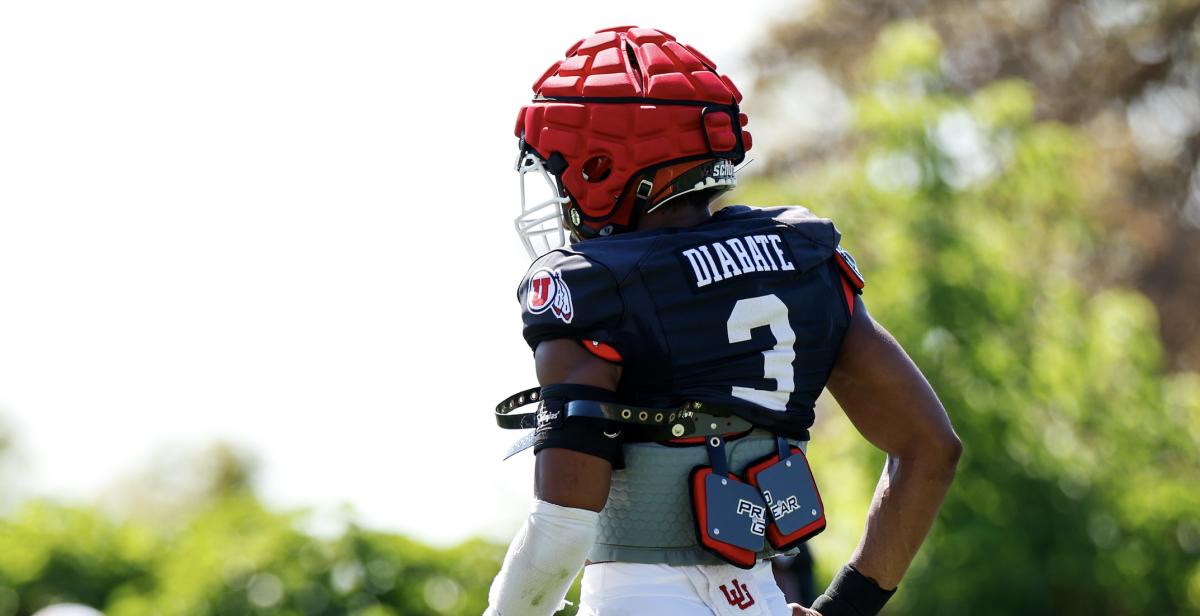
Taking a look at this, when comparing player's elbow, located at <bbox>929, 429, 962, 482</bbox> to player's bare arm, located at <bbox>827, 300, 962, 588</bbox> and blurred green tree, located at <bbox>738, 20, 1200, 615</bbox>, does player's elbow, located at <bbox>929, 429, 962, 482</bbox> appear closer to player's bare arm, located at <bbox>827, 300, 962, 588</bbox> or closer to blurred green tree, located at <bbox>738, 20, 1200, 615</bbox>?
player's bare arm, located at <bbox>827, 300, 962, 588</bbox>

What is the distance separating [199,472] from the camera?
4478 cm

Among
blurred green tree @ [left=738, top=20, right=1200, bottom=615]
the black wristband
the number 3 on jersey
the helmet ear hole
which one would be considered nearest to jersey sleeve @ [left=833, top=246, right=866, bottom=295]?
the number 3 on jersey

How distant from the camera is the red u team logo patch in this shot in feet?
9.38

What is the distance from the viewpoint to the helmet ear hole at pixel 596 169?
10.4 feet

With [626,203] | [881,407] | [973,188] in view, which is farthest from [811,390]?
[973,188]

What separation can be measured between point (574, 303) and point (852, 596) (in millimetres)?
1065

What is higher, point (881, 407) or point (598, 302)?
point (598, 302)

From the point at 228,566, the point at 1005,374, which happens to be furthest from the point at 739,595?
the point at 1005,374

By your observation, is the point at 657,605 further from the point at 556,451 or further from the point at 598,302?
the point at 598,302

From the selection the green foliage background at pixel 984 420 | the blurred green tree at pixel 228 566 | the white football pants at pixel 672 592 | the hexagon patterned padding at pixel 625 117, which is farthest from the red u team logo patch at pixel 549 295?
the green foliage background at pixel 984 420

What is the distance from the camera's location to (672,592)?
9.77 feet

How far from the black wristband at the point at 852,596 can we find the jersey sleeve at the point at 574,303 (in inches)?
36.9

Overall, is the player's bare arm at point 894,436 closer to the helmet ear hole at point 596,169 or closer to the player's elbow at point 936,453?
the player's elbow at point 936,453

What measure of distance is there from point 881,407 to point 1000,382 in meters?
8.04
